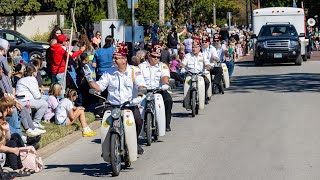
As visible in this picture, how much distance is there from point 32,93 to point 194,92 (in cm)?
414

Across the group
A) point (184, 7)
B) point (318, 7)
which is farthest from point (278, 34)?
point (318, 7)

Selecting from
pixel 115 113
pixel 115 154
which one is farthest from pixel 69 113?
pixel 115 154

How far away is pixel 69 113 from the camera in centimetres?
1681

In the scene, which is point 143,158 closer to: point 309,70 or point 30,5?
point 309,70

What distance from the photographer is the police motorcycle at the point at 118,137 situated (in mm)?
11578

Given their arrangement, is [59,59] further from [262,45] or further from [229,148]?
[262,45]

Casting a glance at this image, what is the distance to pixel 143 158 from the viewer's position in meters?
13.4

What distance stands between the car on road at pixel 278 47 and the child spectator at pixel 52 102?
20061 mm

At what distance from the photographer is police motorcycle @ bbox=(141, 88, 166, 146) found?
14.6 meters

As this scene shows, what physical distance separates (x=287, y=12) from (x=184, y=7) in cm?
2838

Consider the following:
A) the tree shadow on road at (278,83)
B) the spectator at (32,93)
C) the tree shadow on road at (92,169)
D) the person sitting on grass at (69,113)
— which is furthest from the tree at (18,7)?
the tree shadow on road at (92,169)

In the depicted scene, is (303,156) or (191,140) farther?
(191,140)

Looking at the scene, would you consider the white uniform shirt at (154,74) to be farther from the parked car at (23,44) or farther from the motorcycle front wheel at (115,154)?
the parked car at (23,44)

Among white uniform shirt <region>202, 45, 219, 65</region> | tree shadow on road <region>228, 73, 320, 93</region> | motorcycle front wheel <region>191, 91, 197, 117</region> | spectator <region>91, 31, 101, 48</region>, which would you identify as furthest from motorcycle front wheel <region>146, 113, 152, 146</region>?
tree shadow on road <region>228, 73, 320, 93</region>
